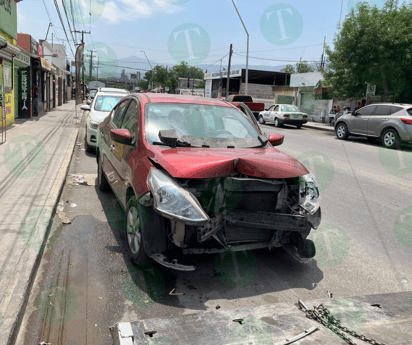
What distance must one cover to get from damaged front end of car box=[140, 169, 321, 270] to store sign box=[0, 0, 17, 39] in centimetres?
1408

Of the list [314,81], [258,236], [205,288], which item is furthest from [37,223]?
[314,81]

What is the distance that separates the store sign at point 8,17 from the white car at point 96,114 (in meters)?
5.58

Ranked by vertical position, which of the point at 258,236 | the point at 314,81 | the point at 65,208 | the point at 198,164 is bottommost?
the point at 65,208

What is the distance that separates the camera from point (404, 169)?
10141 millimetres

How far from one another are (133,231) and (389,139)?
45.6 ft

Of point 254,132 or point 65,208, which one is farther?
point 65,208

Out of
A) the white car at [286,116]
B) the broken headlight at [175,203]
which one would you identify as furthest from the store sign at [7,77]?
the white car at [286,116]

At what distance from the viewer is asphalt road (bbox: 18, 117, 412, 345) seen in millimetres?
3195

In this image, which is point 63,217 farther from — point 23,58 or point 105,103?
point 23,58

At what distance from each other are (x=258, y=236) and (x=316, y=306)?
86cm

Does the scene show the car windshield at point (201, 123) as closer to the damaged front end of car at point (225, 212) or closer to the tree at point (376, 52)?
the damaged front end of car at point (225, 212)

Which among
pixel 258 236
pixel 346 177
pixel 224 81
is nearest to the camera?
pixel 258 236

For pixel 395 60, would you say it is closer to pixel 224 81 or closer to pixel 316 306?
pixel 316 306

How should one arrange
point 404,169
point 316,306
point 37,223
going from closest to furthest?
point 316,306
point 37,223
point 404,169
